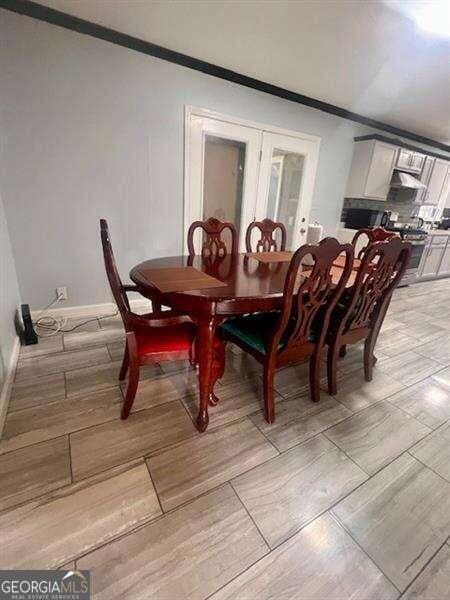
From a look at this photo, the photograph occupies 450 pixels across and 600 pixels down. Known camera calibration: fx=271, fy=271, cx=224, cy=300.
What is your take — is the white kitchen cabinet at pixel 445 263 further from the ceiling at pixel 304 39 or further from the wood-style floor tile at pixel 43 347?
the wood-style floor tile at pixel 43 347

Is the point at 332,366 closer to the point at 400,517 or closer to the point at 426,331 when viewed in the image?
the point at 400,517

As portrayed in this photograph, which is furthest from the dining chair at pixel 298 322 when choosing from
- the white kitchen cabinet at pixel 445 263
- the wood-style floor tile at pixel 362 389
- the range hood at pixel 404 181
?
the white kitchen cabinet at pixel 445 263

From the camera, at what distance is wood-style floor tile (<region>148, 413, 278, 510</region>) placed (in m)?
1.17

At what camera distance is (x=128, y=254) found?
2.78 meters

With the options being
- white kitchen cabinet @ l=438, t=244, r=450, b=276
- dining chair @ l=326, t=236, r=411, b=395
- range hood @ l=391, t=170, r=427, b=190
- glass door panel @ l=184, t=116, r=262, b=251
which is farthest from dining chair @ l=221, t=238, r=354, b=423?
white kitchen cabinet @ l=438, t=244, r=450, b=276

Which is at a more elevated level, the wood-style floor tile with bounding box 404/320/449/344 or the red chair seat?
the red chair seat

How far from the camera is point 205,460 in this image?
4.28 feet

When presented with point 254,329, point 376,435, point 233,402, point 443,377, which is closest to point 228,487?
point 233,402

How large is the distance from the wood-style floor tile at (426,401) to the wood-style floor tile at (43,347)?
97.4 inches

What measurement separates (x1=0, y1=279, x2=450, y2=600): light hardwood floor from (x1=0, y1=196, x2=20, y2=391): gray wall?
18cm

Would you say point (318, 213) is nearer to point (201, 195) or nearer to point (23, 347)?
point (201, 195)

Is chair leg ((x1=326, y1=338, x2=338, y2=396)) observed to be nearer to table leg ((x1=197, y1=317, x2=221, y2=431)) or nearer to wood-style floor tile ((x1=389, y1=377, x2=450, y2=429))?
wood-style floor tile ((x1=389, y1=377, x2=450, y2=429))

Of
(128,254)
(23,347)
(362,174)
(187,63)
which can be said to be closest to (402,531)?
(23,347)

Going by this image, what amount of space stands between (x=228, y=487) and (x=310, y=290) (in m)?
0.98
